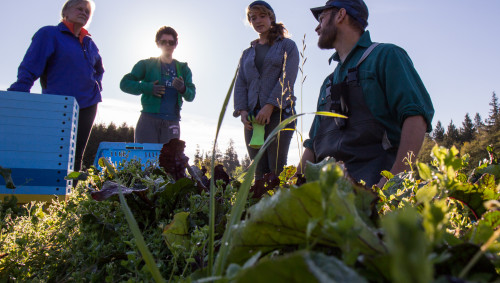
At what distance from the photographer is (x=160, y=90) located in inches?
A: 233

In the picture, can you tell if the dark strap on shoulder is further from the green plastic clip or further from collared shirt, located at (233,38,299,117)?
collared shirt, located at (233,38,299,117)

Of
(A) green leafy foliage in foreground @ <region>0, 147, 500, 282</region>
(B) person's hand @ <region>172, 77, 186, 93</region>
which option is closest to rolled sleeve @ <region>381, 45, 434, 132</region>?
(A) green leafy foliage in foreground @ <region>0, 147, 500, 282</region>

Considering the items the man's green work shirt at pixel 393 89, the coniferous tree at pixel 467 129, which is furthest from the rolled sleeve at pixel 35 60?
the coniferous tree at pixel 467 129

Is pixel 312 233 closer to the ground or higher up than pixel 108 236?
higher up

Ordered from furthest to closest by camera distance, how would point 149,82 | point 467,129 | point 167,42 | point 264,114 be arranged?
1. point 467,129
2. point 167,42
3. point 149,82
4. point 264,114

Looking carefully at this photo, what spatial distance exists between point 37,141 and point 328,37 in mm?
3618

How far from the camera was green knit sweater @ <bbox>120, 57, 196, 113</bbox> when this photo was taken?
5918mm

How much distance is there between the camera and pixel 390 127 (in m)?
3.28

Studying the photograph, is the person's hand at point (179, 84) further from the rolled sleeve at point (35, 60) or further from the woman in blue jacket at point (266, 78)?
the rolled sleeve at point (35, 60)

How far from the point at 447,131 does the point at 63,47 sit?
78.7 m

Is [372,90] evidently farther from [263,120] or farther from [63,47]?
[63,47]

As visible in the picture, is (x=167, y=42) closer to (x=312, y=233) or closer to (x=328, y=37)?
(x=328, y=37)

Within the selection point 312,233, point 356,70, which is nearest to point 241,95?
point 356,70

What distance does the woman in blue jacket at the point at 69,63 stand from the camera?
4805 millimetres
